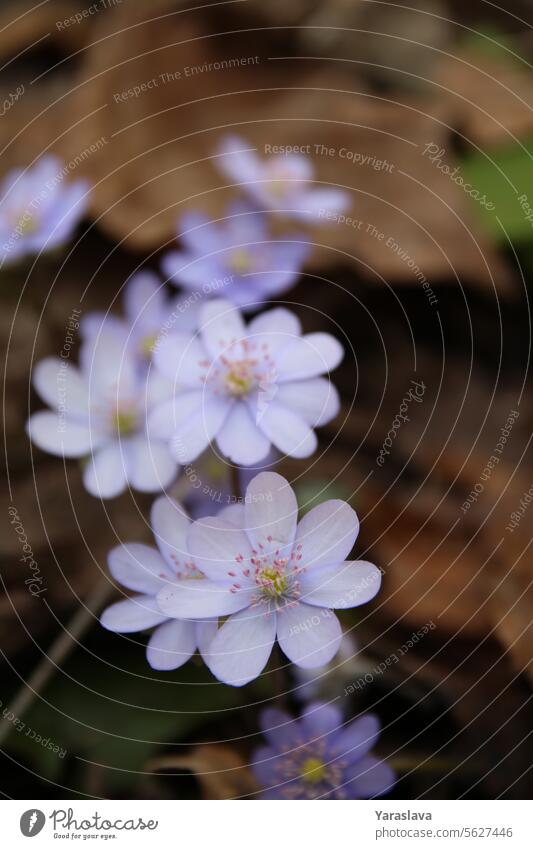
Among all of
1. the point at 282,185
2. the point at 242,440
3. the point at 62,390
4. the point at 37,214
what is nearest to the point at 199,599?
the point at 242,440

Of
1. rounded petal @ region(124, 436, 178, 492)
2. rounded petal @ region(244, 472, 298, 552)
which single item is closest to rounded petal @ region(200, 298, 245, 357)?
rounded petal @ region(124, 436, 178, 492)

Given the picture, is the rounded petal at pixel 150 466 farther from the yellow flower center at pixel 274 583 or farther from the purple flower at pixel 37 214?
the purple flower at pixel 37 214

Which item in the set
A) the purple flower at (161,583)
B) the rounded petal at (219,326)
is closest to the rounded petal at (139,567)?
the purple flower at (161,583)

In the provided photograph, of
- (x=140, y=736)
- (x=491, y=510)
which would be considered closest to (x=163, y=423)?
(x=140, y=736)

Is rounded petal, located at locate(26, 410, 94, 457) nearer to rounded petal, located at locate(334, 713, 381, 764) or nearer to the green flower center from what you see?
the green flower center

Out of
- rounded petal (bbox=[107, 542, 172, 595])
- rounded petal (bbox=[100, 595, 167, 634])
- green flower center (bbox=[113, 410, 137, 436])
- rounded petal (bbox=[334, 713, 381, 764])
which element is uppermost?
green flower center (bbox=[113, 410, 137, 436])

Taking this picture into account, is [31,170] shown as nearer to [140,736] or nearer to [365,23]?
[365,23]
